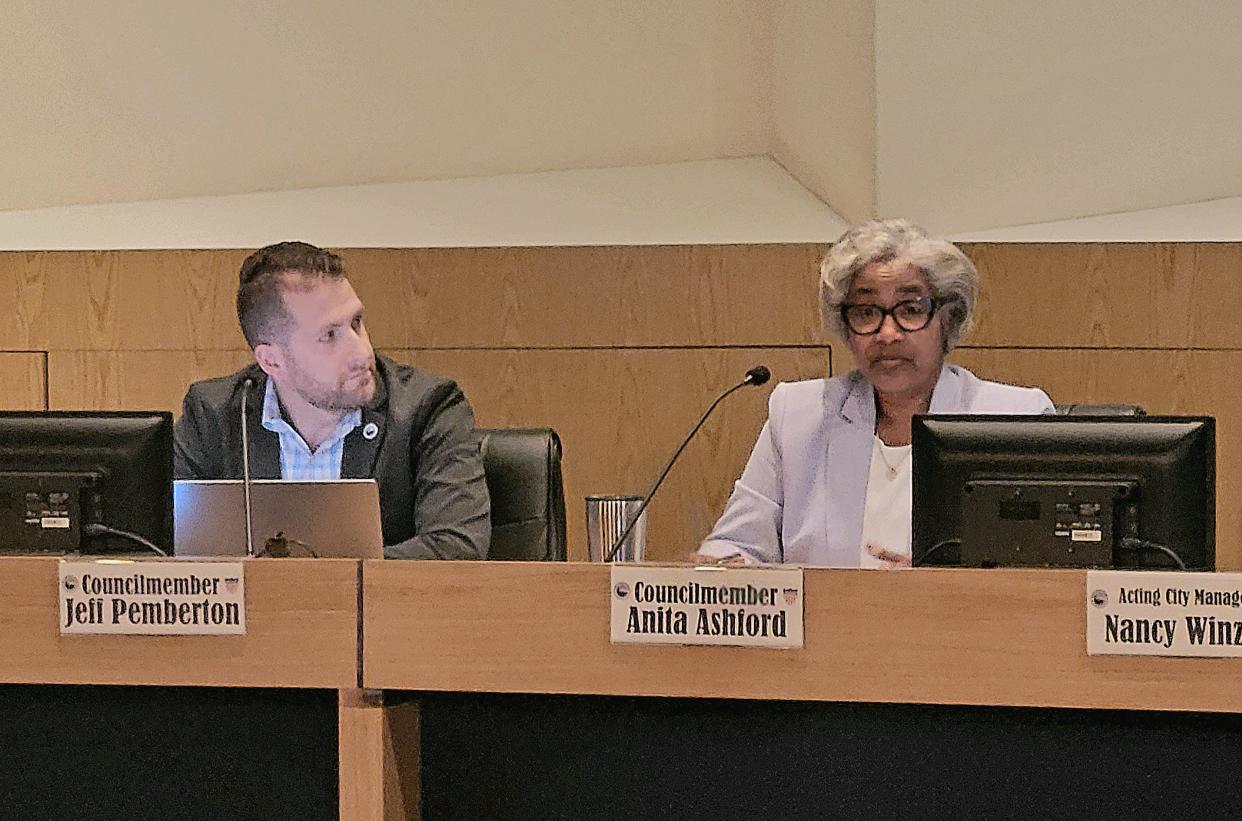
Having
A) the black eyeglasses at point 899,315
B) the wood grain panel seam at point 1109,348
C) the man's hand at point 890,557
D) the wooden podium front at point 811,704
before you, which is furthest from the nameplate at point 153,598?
the wood grain panel seam at point 1109,348

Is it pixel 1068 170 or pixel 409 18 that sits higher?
pixel 409 18

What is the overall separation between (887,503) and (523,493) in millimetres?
710

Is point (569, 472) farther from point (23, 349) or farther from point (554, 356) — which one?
point (23, 349)

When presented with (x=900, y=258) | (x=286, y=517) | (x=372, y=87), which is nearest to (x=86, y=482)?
(x=286, y=517)

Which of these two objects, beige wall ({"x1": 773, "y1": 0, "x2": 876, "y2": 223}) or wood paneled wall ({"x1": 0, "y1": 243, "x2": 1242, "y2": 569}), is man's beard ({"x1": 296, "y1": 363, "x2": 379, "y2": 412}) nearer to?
wood paneled wall ({"x1": 0, "y1": 243, "x2": 1242, "y2": 569})

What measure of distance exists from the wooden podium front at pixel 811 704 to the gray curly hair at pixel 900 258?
50.1 inches

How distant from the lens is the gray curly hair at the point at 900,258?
2443 millimetres

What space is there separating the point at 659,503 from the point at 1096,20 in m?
1.53

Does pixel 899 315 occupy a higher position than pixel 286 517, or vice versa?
pixel 899 315

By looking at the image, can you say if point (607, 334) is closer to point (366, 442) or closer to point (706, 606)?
point (366, 442)

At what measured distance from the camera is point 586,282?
3.71 meters

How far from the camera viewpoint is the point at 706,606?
1.28 metres

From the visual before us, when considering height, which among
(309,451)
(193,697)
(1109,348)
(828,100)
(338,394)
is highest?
(828,100)

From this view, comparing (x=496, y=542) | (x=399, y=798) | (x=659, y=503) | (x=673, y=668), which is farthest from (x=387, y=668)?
(x=659, y=503)
